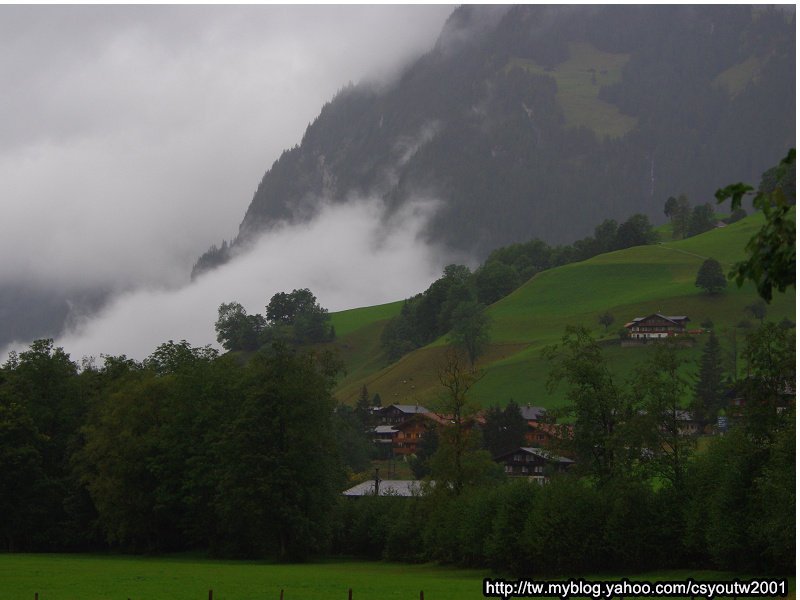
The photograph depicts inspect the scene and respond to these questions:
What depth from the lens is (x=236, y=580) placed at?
6119 cm

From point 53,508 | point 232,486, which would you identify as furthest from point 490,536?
point 53,508

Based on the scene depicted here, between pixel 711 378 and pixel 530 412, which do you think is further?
pixel 530 412

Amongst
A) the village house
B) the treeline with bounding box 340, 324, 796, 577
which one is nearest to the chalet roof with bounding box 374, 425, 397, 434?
the village house

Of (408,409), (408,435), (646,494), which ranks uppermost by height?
(408,409)

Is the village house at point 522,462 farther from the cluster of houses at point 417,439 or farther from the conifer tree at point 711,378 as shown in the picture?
the conifer tree at point 711,378

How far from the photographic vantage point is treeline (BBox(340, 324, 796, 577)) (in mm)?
55250

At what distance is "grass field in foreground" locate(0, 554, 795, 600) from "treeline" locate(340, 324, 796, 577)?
212 centimetres

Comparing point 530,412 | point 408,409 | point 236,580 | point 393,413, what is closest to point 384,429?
point 393,413

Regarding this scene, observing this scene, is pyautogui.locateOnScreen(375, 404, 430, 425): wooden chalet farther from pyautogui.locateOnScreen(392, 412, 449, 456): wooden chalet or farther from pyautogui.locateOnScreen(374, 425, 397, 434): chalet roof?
pyautogui.locateOnScreen(392, 412, 449, 456): wooden chalet

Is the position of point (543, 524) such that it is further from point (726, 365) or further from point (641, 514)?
point (726, 365)

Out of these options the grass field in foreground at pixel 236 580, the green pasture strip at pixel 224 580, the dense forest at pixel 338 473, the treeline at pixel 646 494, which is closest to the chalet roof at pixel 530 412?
the dense forest at pixel 338 473

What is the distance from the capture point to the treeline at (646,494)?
5525cm

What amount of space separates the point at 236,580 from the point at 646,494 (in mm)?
26480

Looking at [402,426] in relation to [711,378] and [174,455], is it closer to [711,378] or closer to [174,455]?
[711,378]
